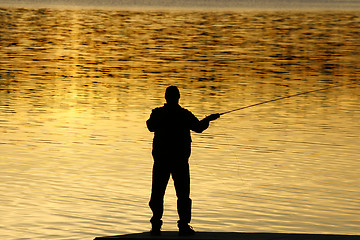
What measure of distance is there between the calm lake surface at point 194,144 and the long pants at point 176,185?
1.31m

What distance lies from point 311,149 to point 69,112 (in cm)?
748

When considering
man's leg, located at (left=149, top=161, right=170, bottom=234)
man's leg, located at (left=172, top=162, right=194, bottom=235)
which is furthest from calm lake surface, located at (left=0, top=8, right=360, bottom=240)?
man's leg, located at (left=172, top=162, right=194, bottom=235)

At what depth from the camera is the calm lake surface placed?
1278 centimetres

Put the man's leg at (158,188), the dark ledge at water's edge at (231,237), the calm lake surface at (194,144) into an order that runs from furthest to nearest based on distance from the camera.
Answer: the calm lake surface at (194,144)
the man's leg at (158,188)
the dark ledge at water's edge at (231,237)

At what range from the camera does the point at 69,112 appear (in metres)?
23.4

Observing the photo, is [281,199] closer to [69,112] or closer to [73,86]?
[69,112]

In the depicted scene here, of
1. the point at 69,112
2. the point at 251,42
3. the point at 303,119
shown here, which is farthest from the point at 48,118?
the point at 251,42

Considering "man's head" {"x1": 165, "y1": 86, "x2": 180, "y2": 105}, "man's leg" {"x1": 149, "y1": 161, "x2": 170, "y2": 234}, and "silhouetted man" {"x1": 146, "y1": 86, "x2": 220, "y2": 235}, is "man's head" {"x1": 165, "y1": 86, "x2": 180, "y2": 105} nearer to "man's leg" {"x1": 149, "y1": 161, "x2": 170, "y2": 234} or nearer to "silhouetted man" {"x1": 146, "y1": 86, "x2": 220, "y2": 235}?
"silhouetted man" {"x1": 146, "y1": 86, "x2": 220, "y2": 235}

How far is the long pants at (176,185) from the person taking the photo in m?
10.5

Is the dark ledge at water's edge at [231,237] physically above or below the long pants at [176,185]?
below

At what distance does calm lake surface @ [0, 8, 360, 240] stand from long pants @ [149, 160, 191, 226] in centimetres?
131

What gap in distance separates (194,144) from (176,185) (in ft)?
27.3

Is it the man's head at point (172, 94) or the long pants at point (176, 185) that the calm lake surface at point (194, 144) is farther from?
the man's head at point (172, 94)

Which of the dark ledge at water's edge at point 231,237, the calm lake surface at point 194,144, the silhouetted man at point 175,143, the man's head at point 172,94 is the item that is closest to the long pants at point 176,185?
the silhouetted man at point 175,143
